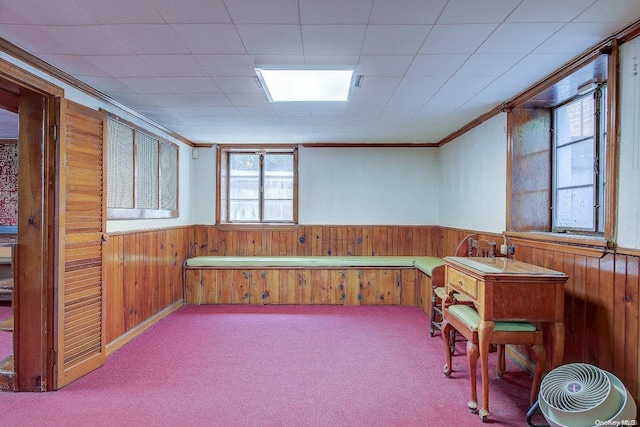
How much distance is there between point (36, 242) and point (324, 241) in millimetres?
3731

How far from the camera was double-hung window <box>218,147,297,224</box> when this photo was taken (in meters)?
5.83

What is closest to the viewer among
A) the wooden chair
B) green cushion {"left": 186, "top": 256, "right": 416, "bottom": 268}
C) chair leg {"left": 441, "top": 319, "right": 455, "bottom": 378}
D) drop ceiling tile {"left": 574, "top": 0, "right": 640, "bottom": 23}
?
drop ceiling tile {"left": 574, "top": 0, "right": 640, "bottom": 23}

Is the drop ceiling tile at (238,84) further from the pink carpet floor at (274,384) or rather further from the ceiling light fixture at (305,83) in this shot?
the pink carpet floor at (274,384)

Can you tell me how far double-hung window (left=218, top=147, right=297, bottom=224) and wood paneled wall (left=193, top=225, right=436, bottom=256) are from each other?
263mm

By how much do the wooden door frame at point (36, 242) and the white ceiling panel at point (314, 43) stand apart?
0.45 m

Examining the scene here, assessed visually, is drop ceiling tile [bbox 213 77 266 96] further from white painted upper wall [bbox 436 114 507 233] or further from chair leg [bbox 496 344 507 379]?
chair leg [bbox 496 344 507 379]

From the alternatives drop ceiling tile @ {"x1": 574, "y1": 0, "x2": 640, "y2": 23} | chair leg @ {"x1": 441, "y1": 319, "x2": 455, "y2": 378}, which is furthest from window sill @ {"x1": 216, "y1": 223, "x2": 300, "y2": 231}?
drop ceiling tile @ {"x1": 574, "y1": 0, "x2": 640, "y2": 23}

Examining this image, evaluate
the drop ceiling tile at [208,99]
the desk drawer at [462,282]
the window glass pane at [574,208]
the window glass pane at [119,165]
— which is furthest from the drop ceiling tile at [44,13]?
the window glass pane at [574,208]

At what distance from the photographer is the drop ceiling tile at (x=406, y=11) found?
186 cm

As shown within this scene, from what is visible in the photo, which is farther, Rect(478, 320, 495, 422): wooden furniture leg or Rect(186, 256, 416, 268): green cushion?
Rect(186, 256, 416, 268): green cushion

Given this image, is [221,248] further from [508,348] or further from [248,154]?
[508,348]

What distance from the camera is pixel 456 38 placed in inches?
88.3

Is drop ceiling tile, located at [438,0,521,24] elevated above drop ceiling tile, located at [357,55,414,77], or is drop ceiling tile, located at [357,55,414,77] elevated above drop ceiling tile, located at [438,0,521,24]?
drop ceiling tile, located at [438,0,521,24]

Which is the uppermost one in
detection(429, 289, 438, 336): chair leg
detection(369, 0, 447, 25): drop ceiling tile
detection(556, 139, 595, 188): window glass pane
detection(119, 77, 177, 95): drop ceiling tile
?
detection(119, 77, 177, 95): drop ceiling tile
